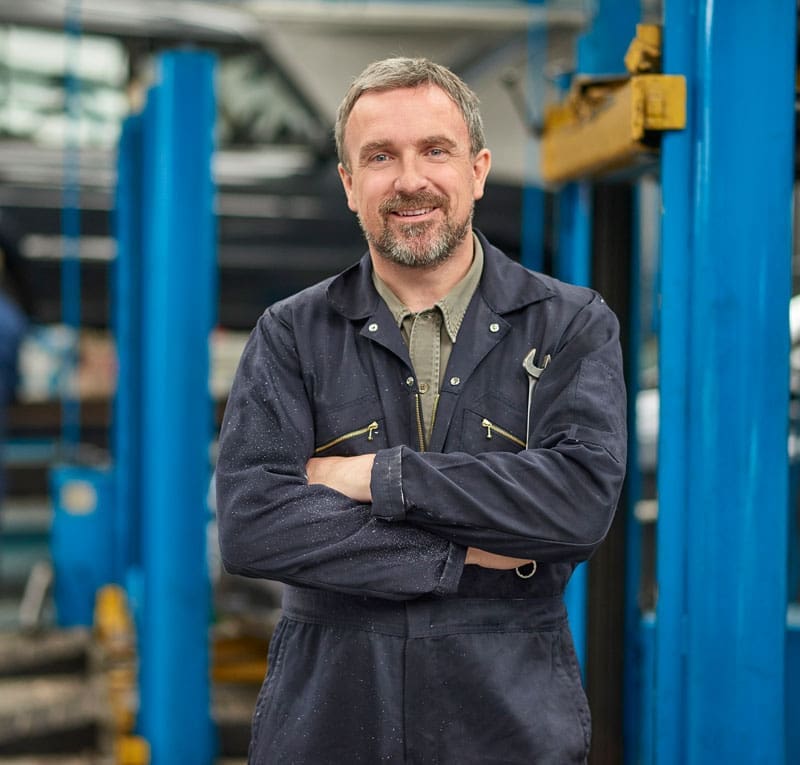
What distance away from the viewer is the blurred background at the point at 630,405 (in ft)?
5.85

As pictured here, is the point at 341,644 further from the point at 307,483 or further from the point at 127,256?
the point at 127,256

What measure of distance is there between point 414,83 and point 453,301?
29cm

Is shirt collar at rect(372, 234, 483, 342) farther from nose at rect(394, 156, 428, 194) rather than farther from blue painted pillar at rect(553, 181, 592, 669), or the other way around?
blue painted pillar at rect(553, 181, 592, 669)

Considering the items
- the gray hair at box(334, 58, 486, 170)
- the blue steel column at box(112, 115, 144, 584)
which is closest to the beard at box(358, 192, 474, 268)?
the gray hair at box(334, 58, 486, 170)

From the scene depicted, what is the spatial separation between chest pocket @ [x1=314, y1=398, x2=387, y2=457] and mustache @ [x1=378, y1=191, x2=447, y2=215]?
26 cm

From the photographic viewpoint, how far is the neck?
1.60 m

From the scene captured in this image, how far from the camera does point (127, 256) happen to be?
→ 4.25 metres

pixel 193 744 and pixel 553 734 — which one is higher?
pixel 553 734

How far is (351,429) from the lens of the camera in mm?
1597

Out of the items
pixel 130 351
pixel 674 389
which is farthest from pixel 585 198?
pixel 130 351

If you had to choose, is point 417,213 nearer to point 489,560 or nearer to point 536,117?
point 489,560

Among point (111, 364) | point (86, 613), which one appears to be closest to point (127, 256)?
point (86, 613)

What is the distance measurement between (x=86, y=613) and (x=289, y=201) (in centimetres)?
352

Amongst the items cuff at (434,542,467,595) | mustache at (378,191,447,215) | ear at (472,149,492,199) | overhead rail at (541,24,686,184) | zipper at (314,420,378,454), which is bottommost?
cuff at (434,542,467,595)
